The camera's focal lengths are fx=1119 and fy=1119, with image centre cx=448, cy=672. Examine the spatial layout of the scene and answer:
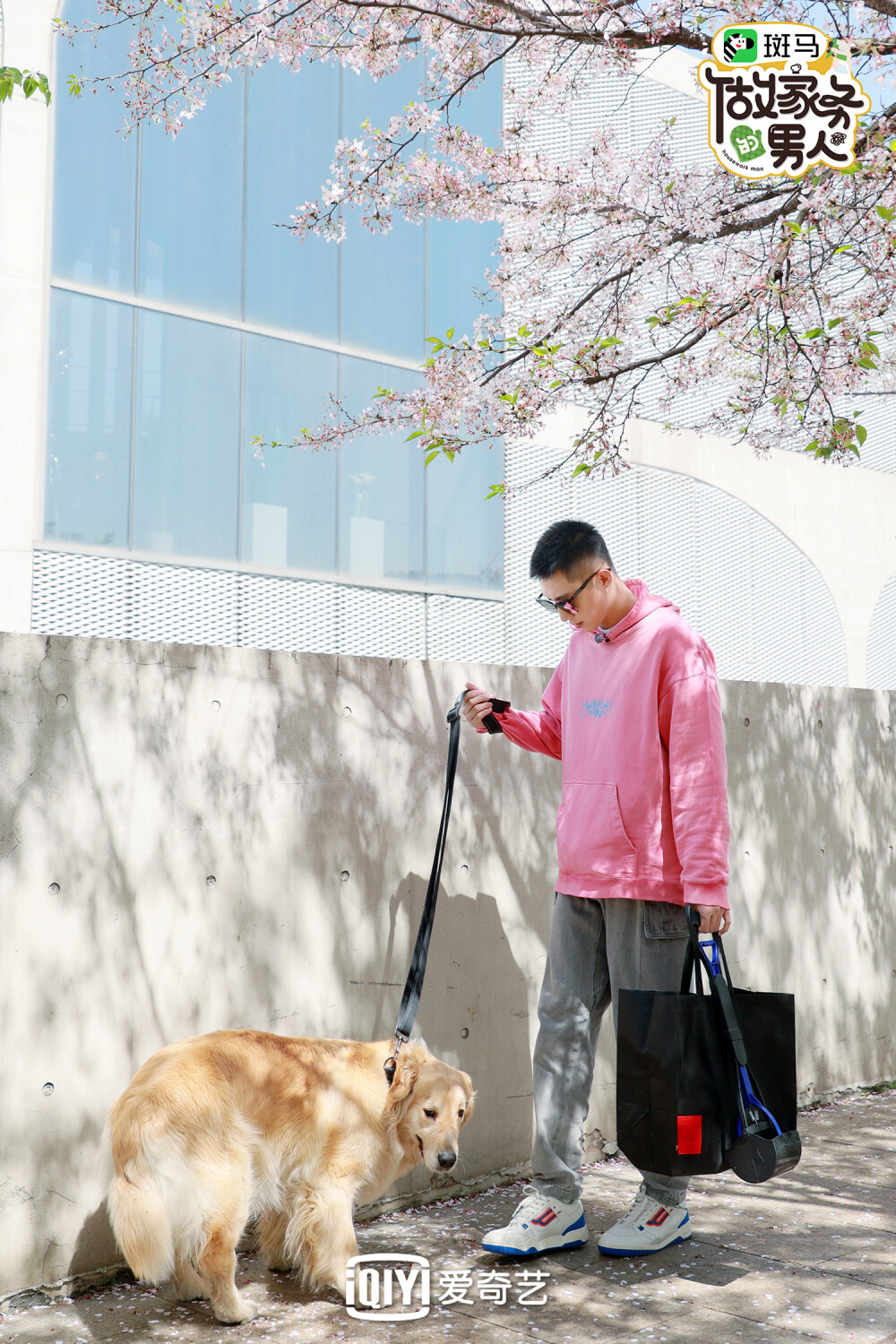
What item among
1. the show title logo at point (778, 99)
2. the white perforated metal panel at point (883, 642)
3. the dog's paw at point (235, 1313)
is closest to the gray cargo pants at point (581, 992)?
the dog's paw at point (235, 1313)

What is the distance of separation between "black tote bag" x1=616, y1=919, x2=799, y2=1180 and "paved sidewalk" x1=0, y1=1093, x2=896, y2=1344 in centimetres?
32

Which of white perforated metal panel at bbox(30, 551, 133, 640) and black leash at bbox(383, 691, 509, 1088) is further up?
white perforated metal panel at bbox(30, 551, 133, 640)

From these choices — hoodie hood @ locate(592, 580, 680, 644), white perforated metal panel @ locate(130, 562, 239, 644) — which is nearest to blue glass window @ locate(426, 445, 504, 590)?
white perforated metal panel @ locate(130, 562, 239, 644)

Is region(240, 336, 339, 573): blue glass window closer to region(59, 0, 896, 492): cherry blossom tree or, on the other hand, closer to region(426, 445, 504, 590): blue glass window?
region(426, 445, 504, 590): blue glass window

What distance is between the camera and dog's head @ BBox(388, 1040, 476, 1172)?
284cm

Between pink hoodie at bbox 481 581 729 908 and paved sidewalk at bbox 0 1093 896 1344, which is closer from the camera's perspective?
paved sidewalk at bbox 0 1093 896 1344

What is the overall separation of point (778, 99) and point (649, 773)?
2870 millimetres

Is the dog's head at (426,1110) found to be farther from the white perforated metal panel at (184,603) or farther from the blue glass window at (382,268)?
the blue glass window at (382,268)

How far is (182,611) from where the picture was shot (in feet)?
37.2

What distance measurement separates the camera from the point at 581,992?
320 cm

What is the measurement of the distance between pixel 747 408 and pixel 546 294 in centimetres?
230

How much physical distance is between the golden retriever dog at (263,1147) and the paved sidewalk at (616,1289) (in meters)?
0.13

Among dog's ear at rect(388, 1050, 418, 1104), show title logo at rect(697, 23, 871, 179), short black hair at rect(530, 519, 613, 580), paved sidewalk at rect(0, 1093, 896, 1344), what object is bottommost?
paved sidewalk at rect(0, 1093, 896, 1344)

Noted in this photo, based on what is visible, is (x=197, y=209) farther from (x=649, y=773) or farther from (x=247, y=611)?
(x=649, y=773)
